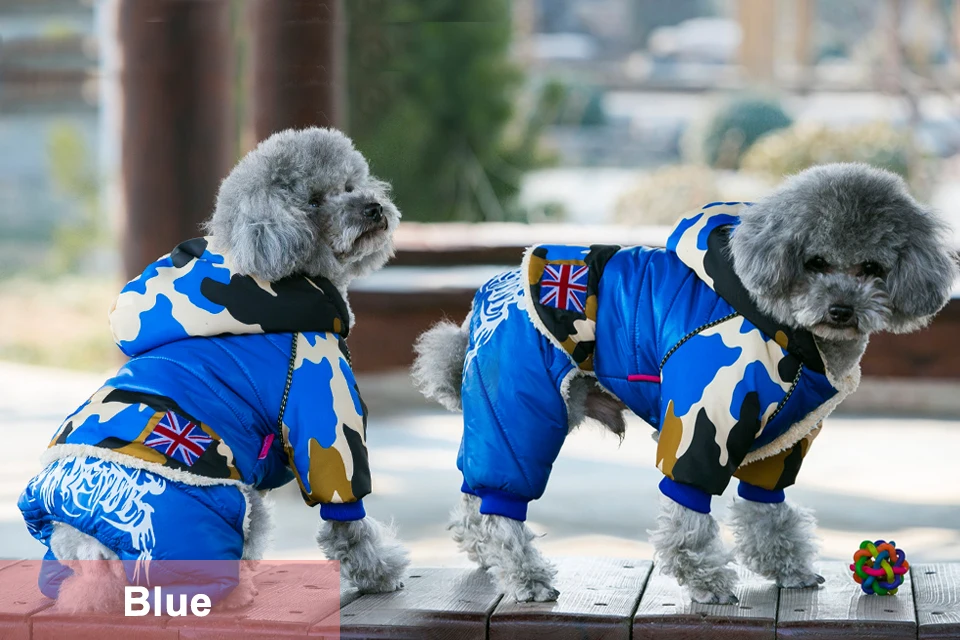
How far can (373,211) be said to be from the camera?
2.81m

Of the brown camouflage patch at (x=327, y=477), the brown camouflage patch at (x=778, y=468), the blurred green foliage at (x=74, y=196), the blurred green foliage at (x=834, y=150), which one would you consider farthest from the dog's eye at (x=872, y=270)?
the blurred green foliage at (x=74, y=196)

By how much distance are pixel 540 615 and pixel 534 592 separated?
14cm

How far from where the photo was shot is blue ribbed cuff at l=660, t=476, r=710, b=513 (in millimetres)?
2646

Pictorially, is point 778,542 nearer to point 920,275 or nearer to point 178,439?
point 920,275

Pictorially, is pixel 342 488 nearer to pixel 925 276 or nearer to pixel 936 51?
pixel 925 276

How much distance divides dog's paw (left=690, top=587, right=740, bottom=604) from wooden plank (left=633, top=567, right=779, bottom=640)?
0.06ft

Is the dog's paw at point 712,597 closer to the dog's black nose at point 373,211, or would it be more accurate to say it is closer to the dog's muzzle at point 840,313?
the dog's muzzle at point 840,313

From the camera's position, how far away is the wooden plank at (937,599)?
2.49 metres

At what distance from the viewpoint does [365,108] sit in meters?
10.7

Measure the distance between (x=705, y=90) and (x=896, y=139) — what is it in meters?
5.73

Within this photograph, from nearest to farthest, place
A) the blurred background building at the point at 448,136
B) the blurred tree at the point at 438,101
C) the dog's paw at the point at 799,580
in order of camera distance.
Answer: the dog's paw at the point at 799,580 < the blurred background building at the point at 448,136 < the blurred tree at the point at 438,101

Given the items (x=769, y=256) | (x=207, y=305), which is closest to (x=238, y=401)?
(x=207, y=305)

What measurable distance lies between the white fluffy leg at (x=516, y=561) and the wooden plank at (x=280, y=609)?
372 millimetres

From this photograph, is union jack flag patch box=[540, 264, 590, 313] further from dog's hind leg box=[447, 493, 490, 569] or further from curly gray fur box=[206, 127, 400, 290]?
dog's hind leg box=[447, 493, 490, 569]
